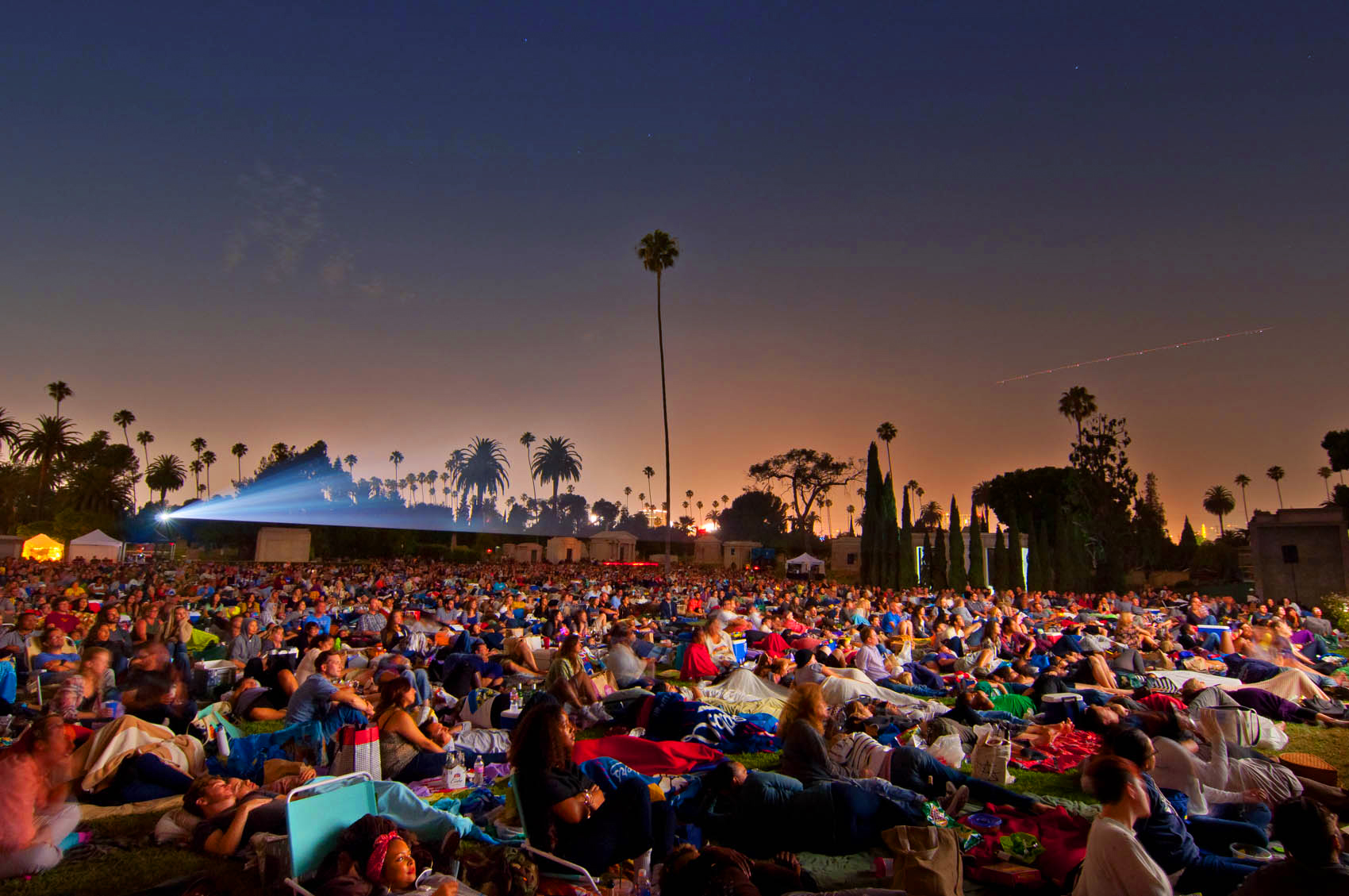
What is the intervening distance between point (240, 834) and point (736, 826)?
2981 millimetres

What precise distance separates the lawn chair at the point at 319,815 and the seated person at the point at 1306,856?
398cm

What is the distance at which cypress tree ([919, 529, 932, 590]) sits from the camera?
139ft

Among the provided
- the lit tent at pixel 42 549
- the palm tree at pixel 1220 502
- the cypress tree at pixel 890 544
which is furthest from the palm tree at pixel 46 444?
the palm tree at pixel 1220 502

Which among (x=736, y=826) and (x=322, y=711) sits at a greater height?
(x=322, y=711)

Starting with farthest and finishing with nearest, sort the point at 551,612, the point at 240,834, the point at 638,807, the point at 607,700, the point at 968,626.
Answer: the point at 968,626 < the point at 551,612 < the point at 607,700 < the point at 240,834 < the point at 638,807

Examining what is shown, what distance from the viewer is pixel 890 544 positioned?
41156mm

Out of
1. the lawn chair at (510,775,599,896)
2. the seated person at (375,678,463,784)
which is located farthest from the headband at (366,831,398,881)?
the seated person at (375,678,463,784)

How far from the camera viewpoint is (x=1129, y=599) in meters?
25.1

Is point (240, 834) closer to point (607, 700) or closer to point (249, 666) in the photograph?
point (607, 700)

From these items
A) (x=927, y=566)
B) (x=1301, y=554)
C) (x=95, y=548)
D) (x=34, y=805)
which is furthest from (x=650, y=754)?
(x=95, y=548)

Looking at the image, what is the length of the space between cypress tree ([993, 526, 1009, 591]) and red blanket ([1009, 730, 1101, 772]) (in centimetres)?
3516

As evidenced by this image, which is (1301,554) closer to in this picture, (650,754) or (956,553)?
(956,553)

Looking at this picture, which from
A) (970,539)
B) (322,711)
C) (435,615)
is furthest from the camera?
(970,539)

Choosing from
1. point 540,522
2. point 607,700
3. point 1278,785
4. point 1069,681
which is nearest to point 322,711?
point 607,700
